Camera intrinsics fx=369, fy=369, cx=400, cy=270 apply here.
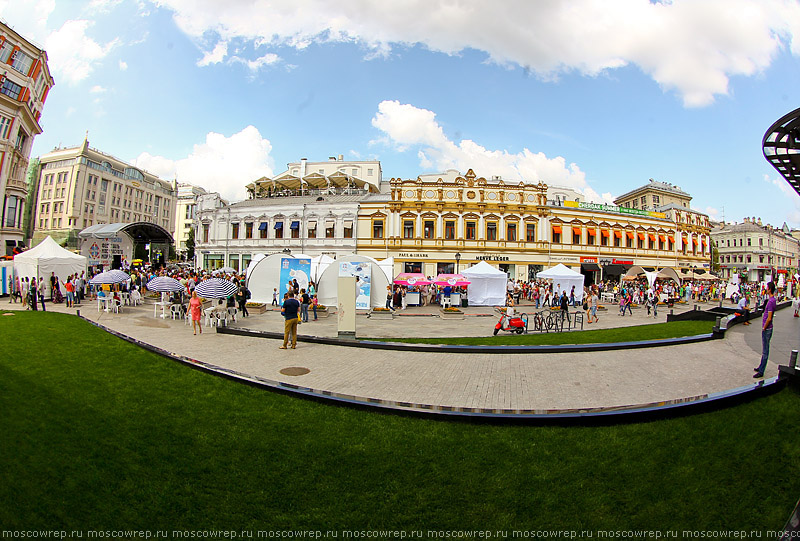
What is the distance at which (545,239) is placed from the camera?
144 feet

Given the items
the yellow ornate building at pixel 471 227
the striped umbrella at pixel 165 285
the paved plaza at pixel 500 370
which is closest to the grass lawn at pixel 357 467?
the paved plaza at pixel 500 370

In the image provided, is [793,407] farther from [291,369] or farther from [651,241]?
[651,241]

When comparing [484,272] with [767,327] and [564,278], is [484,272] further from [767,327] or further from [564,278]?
[767,327]

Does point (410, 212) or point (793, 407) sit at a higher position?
point (410, 212)

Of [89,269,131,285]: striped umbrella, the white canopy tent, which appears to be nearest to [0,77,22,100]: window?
[89,269,131,285]: striped umbrella

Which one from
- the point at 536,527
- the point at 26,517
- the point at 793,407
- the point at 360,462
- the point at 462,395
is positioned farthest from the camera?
the point at 462,395

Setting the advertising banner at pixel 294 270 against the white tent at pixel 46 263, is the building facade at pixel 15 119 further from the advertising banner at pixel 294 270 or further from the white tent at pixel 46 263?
the advertising banner at pixel 294 270

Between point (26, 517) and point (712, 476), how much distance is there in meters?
7.86

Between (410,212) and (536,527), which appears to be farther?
(410,212)

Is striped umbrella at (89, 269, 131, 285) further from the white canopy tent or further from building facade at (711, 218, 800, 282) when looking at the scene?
building facade at (711, 218, 800, 282)

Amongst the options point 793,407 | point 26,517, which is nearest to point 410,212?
point 793,407

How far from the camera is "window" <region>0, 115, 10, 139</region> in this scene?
1603 inches

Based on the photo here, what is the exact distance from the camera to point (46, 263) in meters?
24.5

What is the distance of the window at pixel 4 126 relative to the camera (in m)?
40.7
